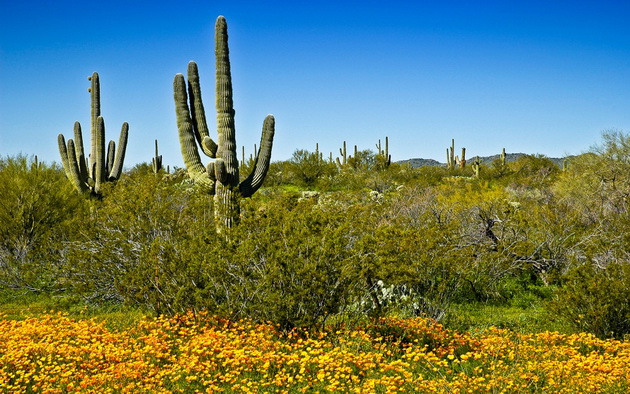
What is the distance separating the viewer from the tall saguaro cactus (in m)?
11.3

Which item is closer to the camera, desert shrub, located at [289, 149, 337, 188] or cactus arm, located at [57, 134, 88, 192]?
cactus arm, located at [57, 134, 88, 192]

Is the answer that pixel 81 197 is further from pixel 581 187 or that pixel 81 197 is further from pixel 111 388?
pixel 581 187

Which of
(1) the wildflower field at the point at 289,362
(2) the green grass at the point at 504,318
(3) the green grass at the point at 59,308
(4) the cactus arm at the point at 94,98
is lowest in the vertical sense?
(2) the green grass at the point at 504,318

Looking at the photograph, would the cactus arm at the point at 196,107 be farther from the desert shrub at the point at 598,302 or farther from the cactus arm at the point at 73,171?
the desert shrub at the point at 598,302

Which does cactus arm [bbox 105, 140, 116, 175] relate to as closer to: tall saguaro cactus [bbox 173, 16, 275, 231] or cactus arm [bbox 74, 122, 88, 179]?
cactus arm [bbox 74, 122, 88, 179]

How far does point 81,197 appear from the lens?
15.6 metres

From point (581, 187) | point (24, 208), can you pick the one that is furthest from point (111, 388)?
point (581, 187)

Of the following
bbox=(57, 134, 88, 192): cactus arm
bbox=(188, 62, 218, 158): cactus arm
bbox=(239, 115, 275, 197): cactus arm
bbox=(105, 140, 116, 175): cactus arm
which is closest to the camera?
bbox=(239, 115, 275, 197): cactus arm

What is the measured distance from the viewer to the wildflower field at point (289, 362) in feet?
17.1

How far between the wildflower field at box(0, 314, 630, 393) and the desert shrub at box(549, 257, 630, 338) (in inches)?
25.2

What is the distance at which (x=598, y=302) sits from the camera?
7812 mm

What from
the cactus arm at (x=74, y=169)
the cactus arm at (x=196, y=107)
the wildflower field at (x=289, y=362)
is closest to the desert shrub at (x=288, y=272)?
the wildflower field at (x=289, y=362)

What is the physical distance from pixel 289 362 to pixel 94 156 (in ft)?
44.3

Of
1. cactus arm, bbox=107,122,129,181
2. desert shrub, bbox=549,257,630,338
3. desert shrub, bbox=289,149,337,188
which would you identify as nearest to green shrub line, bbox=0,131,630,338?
desert shrub, bbox=549,257,630,338
